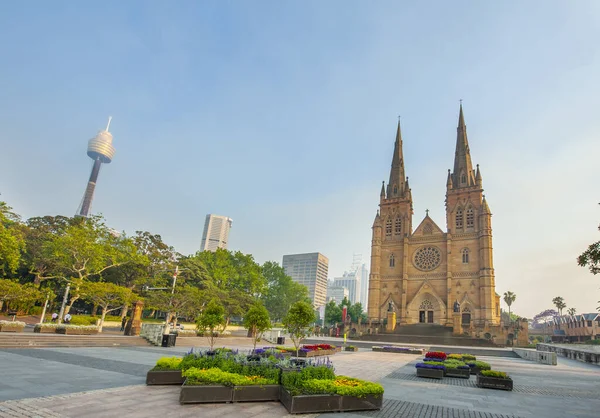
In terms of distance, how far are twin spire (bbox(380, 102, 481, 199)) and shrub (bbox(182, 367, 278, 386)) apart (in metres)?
57.6

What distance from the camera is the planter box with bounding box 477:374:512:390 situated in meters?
12.1

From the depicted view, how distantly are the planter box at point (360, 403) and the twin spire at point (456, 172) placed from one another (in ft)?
186

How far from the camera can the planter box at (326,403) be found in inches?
310

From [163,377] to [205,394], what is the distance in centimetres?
248

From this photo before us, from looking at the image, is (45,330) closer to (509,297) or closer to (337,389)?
(337,389)

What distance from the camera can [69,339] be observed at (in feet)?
66.6

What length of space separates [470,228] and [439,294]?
1163 cm

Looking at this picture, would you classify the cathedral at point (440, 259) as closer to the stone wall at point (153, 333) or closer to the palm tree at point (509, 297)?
the stone wall at point (153, 333)

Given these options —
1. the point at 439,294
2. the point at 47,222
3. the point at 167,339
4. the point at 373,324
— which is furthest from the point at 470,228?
the point at 47,222

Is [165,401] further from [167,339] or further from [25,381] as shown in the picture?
[167,339]

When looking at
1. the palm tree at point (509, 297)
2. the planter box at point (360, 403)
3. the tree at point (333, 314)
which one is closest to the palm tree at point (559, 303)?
the palm tree at point (509, 297)

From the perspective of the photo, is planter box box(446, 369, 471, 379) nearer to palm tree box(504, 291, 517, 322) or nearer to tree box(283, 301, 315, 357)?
tree box(283, 301, 315, 357)

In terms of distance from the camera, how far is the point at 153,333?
24.4m

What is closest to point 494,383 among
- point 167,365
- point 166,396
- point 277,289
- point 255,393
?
point 255,393
